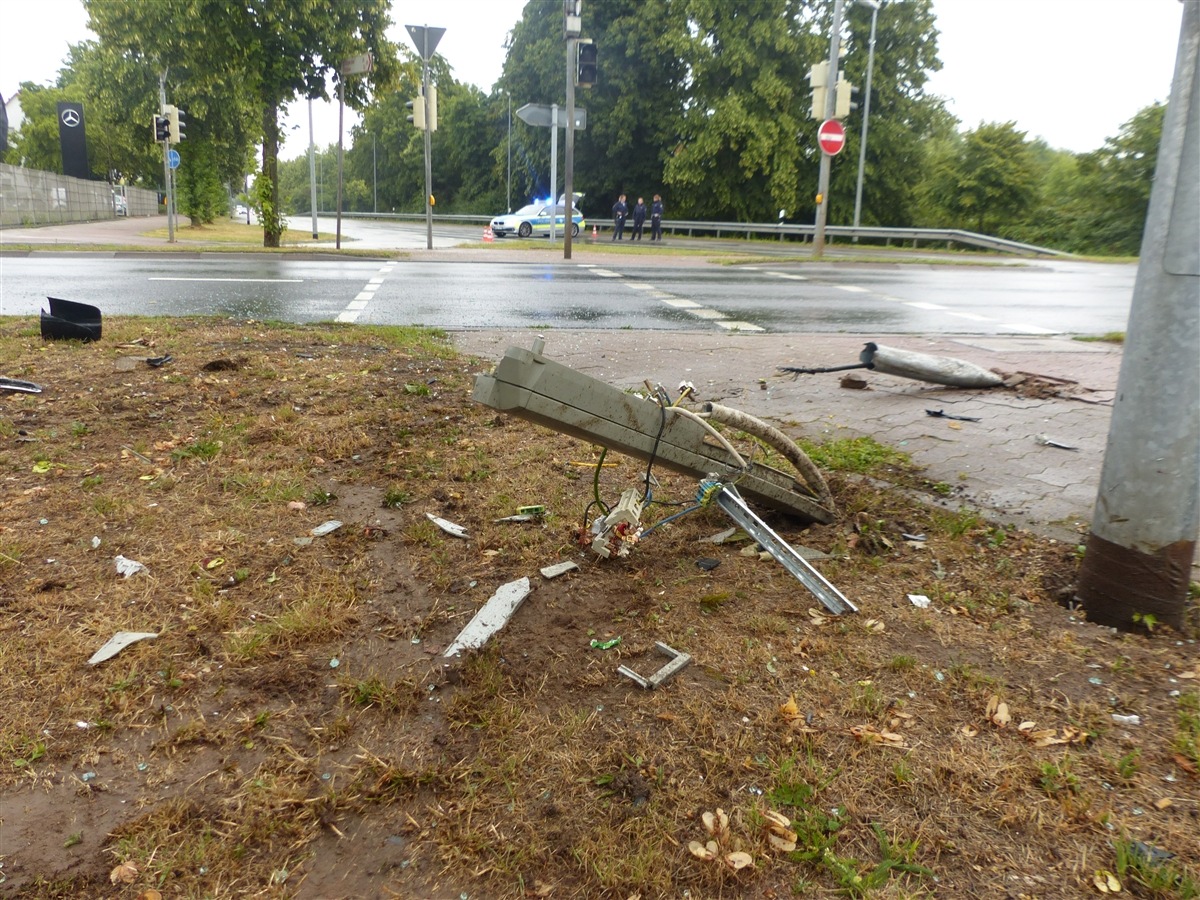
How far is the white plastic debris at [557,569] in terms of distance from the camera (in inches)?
132

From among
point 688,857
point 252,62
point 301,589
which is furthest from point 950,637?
point 252,62

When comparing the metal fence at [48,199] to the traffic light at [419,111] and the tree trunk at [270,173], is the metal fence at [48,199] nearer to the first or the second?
the tree trunk at [270,173]

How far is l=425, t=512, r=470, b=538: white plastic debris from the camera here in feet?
12.2

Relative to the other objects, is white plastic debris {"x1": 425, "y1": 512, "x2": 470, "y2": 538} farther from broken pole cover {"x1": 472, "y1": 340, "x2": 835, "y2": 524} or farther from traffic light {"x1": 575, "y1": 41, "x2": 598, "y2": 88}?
traffic light {"x1": 575, "y1": 41, "x2": 598, "y2": 88}

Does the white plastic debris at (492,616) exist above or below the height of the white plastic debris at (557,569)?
below

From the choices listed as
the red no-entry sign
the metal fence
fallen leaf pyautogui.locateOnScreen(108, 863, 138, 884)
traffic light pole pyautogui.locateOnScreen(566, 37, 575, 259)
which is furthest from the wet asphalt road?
the metal fence

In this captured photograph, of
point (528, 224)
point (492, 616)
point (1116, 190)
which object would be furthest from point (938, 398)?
point (1116, 190)

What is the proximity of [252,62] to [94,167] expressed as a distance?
2194 inches

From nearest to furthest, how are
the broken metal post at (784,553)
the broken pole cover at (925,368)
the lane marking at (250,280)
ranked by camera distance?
the broken metal post at (784,553)
the broken pole cover at (925,368)
the lane marking at (250,280)

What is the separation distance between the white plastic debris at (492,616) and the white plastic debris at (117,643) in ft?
3.05

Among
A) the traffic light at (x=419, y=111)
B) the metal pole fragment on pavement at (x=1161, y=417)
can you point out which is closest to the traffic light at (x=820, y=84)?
the traffic light at (x=419, y=111)

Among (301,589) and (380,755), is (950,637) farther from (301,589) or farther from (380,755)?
(301,589)

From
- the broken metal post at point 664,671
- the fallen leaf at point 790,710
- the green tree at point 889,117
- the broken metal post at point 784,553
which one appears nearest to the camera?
the fallen leaf at point 790,710

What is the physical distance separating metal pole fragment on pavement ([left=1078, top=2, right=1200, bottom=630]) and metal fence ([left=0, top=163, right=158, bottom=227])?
37.1 meters
